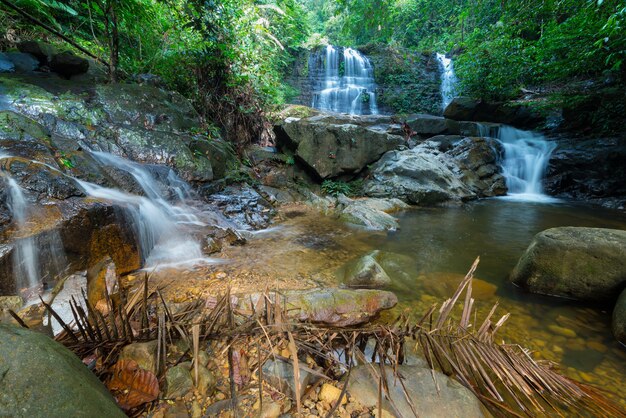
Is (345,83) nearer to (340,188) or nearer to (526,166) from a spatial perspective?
(526,166)

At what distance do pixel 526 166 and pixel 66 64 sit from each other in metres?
13.9

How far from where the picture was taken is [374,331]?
51.1 inches

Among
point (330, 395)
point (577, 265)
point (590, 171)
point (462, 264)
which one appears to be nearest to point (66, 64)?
point (330, 395)

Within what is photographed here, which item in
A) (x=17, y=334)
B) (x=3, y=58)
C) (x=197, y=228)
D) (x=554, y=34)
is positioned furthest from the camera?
(x=554, y=34)

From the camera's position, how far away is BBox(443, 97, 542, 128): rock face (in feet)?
39.3

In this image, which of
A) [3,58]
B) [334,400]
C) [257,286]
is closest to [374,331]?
[334,400]

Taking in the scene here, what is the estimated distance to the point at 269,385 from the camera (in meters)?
1.36

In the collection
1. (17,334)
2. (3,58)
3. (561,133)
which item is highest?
(3,58)

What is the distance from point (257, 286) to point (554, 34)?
10.9 meters

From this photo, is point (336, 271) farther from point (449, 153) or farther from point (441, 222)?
point (449, 153)

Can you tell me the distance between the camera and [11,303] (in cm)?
231

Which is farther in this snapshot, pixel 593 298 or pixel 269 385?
pixel 593 298

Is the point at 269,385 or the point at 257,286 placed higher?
the point at 269,385

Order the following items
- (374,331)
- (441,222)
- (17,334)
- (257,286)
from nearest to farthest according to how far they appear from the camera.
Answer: (17,334) < (374,331) < (257,286) < (441,222)
